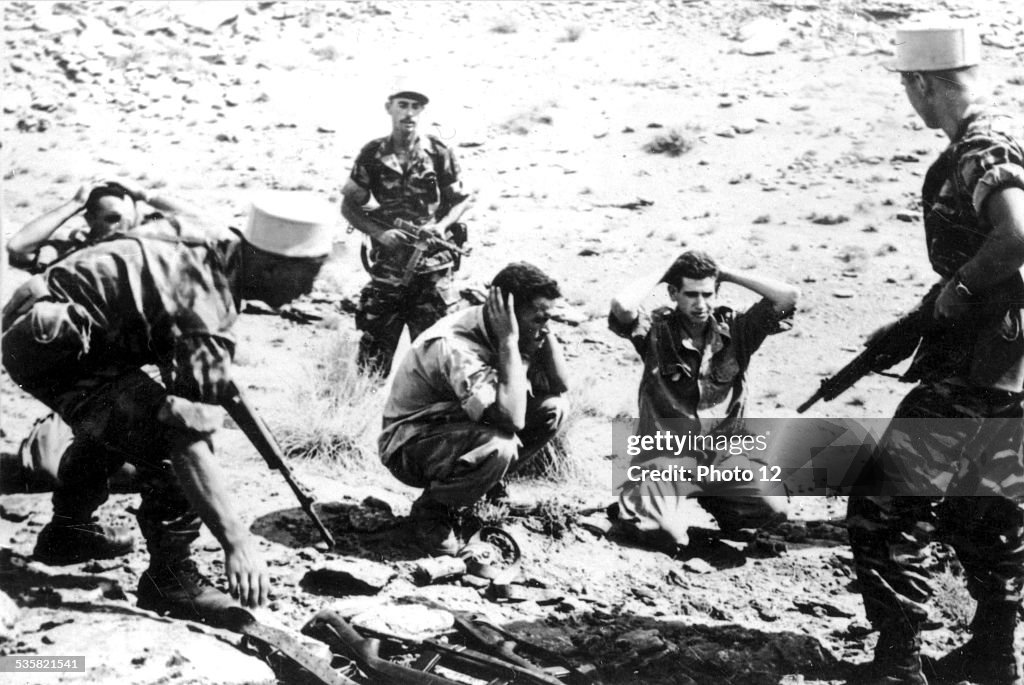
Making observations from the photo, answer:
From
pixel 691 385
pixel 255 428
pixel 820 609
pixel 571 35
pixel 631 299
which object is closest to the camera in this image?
pixel 255 428

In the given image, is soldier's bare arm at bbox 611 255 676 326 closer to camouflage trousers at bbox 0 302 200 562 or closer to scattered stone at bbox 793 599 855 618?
scattered stone at bbox 793 599 855 618

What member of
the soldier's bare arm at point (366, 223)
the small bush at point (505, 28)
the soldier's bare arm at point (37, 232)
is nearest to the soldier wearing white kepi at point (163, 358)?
the soldier's bare arm at point (37, 232)

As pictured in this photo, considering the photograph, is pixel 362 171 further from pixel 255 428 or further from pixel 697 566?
pixel 697 566

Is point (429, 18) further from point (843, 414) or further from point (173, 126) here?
point (843, 414)

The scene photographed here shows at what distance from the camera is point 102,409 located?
13.3 feet

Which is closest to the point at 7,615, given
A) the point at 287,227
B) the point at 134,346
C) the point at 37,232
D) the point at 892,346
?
the point at 134,346

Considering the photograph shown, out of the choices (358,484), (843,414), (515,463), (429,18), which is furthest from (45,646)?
(843,414)

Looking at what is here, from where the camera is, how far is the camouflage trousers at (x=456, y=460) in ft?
14.9

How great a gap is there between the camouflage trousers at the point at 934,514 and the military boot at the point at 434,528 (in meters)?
1.73

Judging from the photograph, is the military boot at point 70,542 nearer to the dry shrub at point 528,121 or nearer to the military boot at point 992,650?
the dry shrub at point 528,121

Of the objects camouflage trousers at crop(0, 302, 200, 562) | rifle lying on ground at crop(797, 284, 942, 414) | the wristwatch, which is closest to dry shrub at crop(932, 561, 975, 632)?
rifle lying on ground at crop(797, 284, 942, 414)

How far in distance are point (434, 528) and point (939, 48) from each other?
2940mm

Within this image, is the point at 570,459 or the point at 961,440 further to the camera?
the point at 570,459

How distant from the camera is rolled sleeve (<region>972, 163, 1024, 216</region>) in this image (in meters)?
3.87
